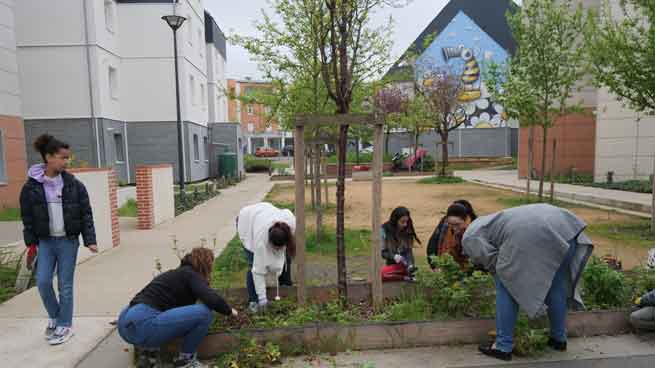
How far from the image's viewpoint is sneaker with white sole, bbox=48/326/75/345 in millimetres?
4091

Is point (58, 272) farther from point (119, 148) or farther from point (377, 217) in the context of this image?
point (119, 148)

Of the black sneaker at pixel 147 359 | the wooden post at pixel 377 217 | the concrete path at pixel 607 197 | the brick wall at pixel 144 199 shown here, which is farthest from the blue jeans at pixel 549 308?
the concrete path at pixel 607 197

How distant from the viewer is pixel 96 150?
731 inches

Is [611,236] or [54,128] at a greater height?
[54,128]

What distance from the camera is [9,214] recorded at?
11.3 m

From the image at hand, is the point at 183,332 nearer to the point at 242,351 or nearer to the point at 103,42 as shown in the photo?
the point at 242,351

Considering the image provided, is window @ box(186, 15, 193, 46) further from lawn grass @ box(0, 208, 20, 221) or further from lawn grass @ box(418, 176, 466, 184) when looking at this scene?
lawn grass @ box(0, 208, 20, 221)

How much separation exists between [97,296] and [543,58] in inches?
423

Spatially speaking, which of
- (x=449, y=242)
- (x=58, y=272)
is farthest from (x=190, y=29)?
(x=449, y=242)

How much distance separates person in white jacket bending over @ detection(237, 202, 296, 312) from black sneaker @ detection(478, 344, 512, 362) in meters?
1.79

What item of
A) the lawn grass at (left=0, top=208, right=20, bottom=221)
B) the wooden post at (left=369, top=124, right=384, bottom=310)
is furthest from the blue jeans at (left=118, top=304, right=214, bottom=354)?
the lawn grass at (left=0, top=208, right=20, bottom=221)

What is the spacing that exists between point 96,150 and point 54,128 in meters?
1.70

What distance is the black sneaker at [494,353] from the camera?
144 inches

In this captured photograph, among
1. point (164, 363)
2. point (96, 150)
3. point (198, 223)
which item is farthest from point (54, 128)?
point (164, 363)
